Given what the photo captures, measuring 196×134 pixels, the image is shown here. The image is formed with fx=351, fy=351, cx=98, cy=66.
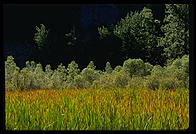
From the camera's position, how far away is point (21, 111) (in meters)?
3.79

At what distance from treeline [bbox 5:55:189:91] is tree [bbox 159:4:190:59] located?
21 centimetres

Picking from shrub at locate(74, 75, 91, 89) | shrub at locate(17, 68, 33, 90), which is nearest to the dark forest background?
shrub at locate(74, 75, 91, 89)

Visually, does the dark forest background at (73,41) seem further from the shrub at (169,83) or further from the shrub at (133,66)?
the shrub at (169,83)

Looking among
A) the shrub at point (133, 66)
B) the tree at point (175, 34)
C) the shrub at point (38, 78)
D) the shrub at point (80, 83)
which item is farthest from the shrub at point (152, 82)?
the shrub at point (38, 78)

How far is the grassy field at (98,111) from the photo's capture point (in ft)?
11.5

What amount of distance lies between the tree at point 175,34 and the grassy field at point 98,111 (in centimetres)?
89

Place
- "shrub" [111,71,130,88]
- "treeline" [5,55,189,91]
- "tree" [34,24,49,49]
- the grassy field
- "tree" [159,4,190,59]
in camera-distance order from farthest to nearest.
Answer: "tree" [159,4,190,59], "shrub" [111,71,130,88], "treeline" [5,55,189,91], "tree" [34,24,49,49], the grassy field

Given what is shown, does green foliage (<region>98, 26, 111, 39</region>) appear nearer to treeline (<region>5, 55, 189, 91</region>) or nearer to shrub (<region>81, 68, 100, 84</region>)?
treeline (<region>5, 55, 189, 91</region>)

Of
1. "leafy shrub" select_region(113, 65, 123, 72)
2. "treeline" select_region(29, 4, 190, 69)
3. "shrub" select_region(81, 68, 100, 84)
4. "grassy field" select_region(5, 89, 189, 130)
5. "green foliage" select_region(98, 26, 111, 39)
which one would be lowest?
"grassy field" select_region(5, 89, 189, 130)

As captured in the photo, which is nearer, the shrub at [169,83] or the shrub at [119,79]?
the shrub at [169,83]

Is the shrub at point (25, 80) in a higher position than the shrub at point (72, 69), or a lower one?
lower

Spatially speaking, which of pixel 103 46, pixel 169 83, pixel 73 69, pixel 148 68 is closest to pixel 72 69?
pixel 73 69

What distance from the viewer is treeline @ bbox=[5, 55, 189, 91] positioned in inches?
178

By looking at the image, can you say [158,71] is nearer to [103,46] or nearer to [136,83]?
[136,83]
